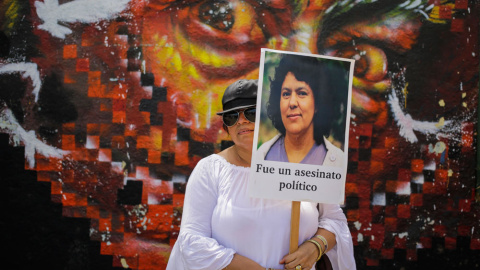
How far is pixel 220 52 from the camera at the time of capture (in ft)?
12.1

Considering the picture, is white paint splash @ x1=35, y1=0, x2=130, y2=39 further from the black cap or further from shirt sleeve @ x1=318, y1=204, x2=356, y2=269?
shirt sleeve @ x1=318, y1=204, x2=356, y2=269

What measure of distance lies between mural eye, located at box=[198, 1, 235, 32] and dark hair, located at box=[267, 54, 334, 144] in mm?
1788

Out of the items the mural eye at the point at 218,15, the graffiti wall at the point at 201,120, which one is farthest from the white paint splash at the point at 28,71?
the mural eye at the point at 218,15

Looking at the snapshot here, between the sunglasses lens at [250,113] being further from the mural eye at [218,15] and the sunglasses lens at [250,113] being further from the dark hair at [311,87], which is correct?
the mural eye at [218,15]

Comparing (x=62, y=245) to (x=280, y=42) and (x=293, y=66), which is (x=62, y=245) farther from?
(x=293, y=66)

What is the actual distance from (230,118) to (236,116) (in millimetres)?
35

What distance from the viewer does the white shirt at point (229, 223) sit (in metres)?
2.02

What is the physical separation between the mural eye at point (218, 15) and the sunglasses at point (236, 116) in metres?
1.66

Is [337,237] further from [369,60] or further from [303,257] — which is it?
[369,60]

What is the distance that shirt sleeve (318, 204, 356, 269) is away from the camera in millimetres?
2203

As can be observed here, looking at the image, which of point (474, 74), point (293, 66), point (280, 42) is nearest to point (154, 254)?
point (280, 42)

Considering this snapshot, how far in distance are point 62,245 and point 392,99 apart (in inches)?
115

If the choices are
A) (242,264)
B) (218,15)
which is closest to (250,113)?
(242,264)

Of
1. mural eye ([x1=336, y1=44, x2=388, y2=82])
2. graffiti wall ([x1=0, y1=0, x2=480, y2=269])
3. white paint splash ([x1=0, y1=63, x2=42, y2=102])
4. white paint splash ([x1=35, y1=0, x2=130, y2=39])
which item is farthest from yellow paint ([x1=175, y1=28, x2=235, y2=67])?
white paint splash ([x1=0, y1=63, x2=42, y2=102])
